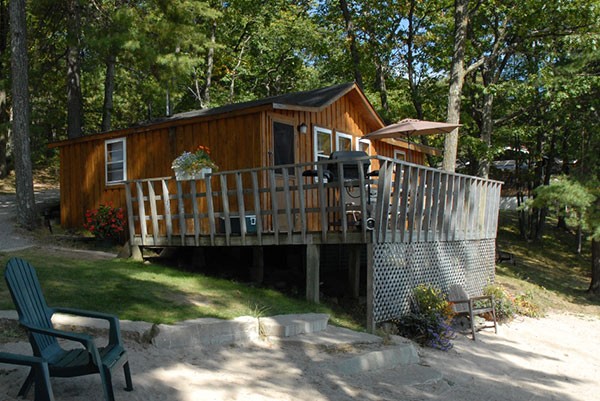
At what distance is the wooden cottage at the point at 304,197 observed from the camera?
7.92 m

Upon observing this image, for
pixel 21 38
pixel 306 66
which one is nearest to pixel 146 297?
pixel 21 38

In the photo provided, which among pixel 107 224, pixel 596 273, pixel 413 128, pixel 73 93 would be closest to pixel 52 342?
pixel 107 224

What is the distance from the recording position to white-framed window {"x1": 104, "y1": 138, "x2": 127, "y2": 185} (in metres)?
A: 12.3

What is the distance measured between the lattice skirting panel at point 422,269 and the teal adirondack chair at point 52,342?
432 centimetres

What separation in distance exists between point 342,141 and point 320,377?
7927 millimetres

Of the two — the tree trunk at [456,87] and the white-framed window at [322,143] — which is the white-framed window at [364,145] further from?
the tree trunk at [456,87]

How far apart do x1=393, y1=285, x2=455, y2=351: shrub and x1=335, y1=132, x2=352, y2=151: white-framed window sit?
471cm

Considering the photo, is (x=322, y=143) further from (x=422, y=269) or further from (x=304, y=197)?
(x=422, y=269)

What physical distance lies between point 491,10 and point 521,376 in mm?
13654

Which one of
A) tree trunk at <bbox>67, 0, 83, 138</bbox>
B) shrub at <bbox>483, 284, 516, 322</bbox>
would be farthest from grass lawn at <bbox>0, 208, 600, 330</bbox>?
tree trunk at <bbox>67, 0, 83, 138</bbox>

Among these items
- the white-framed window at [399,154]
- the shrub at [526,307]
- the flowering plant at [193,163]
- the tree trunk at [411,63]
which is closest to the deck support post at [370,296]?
the flowering plant at [193,163]

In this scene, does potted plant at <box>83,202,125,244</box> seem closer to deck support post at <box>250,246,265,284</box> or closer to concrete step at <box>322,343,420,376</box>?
deck support post at <box>250,246,265,284</box>

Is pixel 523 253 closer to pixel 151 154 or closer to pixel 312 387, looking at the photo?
pixel 151 154

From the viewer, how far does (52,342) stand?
403cm
